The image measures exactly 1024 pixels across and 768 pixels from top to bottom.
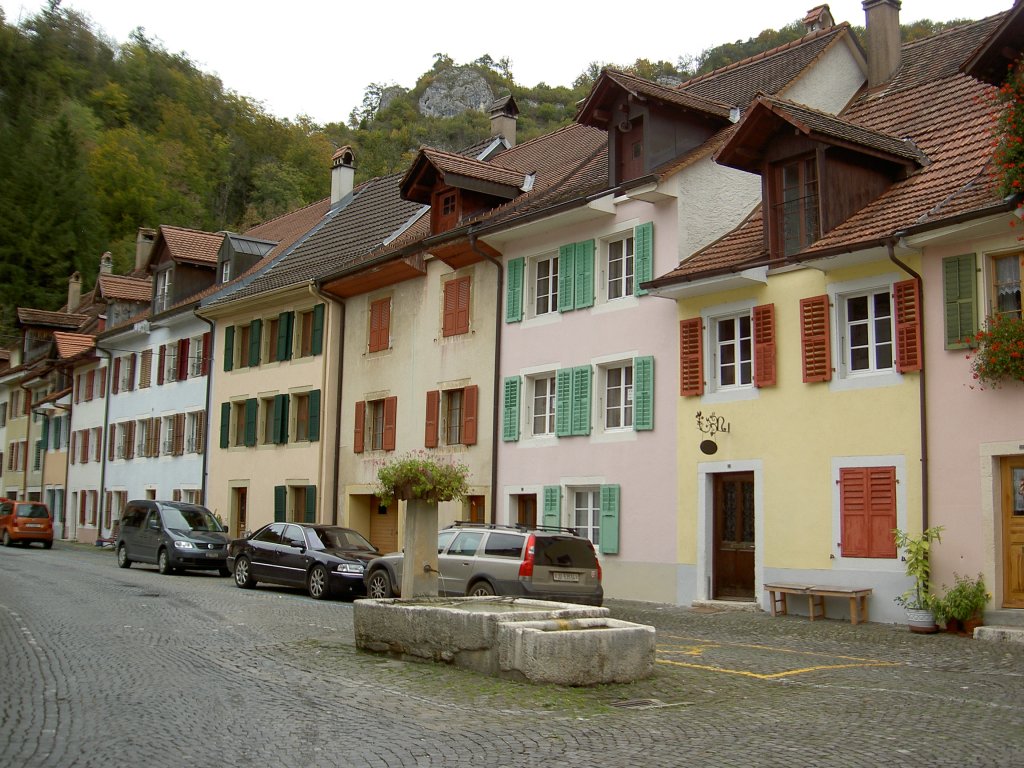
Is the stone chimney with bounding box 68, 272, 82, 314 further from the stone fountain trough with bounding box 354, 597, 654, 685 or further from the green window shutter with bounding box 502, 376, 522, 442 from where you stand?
the stone fountain trough with bounding box 354, 597, 654, 685

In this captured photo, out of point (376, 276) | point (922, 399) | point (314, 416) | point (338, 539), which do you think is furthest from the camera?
point (314, 416)

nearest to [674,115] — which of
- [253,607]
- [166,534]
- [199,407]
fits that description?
[253,607]

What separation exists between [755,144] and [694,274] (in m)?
2.36

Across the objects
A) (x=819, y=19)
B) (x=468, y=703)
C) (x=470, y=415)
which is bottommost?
(x=468, y=703)

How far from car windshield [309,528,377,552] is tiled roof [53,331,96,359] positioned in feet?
93.0

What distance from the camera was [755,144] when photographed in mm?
19109

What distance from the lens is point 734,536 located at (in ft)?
63.7

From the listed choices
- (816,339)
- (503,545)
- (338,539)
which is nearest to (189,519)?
(338,539)

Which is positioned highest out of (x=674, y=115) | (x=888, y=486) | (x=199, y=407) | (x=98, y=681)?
Answer: (x=674, y=115)

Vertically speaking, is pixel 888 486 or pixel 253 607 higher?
pixel 888 486

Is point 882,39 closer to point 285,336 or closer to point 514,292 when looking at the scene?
point 514,292

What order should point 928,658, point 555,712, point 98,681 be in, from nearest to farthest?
point 555,712 → point 98,681 → point 928,658

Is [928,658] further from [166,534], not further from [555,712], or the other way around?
[166,534]

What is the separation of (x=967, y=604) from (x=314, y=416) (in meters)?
19.3
